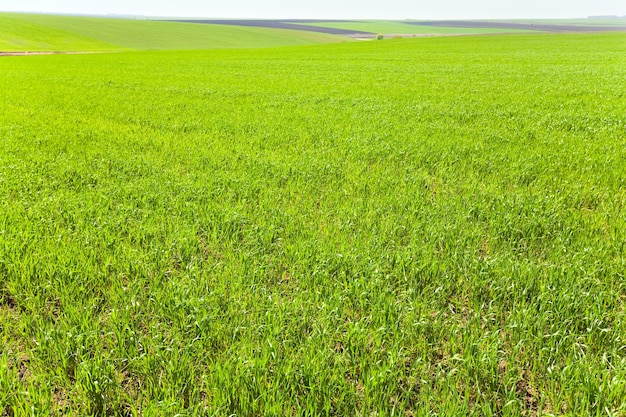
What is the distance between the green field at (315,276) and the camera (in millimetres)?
3066

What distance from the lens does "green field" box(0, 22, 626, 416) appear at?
10.1ft

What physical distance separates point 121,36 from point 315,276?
117 meters

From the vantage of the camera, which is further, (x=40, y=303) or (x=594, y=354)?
(x=40, y=303)

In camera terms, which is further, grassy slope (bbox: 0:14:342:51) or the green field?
grassy slope (bbox: 0:14:342:51)

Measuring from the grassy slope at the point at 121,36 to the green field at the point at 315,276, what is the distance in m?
84.2

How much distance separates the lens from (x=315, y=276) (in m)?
4.59

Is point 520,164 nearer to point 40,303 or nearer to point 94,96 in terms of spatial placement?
point 40,303

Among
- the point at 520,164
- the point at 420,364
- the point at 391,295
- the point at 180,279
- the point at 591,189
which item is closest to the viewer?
the point at 420,364

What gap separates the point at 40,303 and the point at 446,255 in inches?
169

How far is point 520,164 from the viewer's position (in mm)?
8414

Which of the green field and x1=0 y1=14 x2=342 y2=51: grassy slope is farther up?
x1=0 y1=14 x2=342 y2=51: grassy slope

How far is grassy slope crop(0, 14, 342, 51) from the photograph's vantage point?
84.5 metres

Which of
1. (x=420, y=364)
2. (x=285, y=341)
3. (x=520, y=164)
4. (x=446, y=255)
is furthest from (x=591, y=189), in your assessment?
(x=285, y=341)

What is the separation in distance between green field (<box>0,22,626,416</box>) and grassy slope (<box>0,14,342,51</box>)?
8419 cm
